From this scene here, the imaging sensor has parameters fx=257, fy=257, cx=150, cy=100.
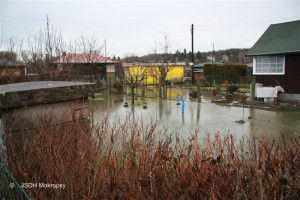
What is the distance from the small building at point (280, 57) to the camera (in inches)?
603

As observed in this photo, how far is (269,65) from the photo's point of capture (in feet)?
55.3

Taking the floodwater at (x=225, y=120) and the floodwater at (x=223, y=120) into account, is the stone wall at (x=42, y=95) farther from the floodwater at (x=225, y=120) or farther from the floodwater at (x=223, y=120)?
the floodwater at (x=225, y=120)

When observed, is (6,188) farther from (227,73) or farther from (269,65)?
(227,73)

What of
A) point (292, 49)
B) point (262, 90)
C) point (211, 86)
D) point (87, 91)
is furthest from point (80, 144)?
point (211, 86)

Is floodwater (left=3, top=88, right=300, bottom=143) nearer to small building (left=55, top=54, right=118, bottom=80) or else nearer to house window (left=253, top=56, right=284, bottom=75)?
small building (left=55, top=54, right=118, bottom=80)

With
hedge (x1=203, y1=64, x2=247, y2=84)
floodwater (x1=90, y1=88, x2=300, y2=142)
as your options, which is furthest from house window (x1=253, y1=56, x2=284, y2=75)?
hedge (x1=203, y1=64, x2=247, y2=84)

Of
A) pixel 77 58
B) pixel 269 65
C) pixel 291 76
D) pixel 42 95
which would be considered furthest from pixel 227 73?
pixel 42 95

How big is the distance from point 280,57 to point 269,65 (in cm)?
86

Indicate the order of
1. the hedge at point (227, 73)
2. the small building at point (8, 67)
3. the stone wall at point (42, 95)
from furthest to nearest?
the hedge at point (227, 73)
the small building at point (8, 67)
the stone wall at point (42, 95)

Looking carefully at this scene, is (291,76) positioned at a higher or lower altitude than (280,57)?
lower

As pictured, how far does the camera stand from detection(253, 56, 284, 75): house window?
53.2 ft

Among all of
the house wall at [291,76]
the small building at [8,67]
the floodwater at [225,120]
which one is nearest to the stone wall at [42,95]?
the floodwater at [225,120]

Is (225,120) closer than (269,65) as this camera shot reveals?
Yes

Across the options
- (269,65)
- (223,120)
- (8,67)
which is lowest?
(223,120)
